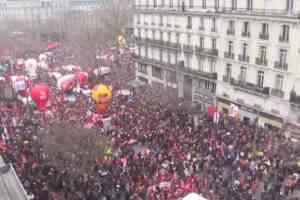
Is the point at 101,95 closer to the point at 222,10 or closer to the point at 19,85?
the point at 19,85

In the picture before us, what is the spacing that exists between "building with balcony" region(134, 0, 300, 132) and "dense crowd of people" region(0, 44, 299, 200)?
2731 millimetres

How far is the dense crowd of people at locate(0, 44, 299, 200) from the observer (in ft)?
55.8

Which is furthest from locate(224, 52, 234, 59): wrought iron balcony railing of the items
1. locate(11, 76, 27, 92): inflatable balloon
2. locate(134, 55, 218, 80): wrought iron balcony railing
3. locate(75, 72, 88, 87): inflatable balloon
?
locate(11, 76, 27, 92): inflatable balloon

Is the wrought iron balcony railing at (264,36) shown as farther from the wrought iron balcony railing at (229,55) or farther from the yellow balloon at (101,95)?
the yellow balloon at (101,95)

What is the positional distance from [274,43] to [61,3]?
381 feet

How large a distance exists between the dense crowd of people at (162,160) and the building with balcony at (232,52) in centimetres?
273

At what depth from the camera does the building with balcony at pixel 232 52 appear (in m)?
24.5

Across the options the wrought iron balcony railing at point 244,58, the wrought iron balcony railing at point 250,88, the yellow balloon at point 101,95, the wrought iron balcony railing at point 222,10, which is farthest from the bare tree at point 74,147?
the wrought iron balcony railing at point 222,10

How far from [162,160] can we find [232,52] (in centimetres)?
1290

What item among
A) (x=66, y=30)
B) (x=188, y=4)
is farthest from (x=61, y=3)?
(x=188, y=4)

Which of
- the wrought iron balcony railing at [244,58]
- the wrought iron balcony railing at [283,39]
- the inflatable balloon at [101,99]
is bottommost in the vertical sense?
the inflatable balloon at [101,99]

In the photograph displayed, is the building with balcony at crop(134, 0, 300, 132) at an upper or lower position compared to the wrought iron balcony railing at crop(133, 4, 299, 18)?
lower

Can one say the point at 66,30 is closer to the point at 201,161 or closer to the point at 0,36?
the point at 0,36

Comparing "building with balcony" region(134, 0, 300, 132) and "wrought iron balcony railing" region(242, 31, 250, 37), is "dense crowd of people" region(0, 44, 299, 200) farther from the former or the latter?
"wrought iron balcony railing" region(242, 31, 250, 37)
